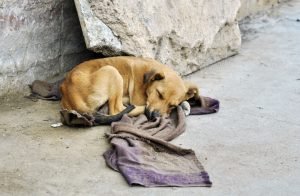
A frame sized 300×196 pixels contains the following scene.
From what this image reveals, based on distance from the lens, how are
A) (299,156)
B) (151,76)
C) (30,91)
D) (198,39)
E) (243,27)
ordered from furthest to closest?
(243,27), (198,39), (30,91), (151,76), (299,156)

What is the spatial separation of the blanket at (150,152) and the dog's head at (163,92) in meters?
0.10

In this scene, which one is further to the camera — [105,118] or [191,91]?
[191,91]

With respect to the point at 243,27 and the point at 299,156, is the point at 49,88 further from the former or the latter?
the point at 243,27

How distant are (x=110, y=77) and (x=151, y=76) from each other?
449mm

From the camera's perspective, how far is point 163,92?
6.25 m

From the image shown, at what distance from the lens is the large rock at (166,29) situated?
6.55m

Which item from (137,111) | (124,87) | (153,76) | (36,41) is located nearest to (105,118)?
(137,111)

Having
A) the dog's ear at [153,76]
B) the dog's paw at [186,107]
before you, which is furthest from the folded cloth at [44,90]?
the dog's paw at [186,107]

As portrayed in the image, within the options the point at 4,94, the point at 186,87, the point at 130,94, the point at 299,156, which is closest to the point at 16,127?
the point at 4,94

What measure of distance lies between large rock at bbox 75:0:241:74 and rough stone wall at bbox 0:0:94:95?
0.56 m

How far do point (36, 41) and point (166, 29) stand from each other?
159 centimetres

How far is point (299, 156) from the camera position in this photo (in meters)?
5.35

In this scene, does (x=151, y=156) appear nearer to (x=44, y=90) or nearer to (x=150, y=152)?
(x=150, y=152)

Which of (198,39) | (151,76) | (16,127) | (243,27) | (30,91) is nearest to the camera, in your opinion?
(16,127)
